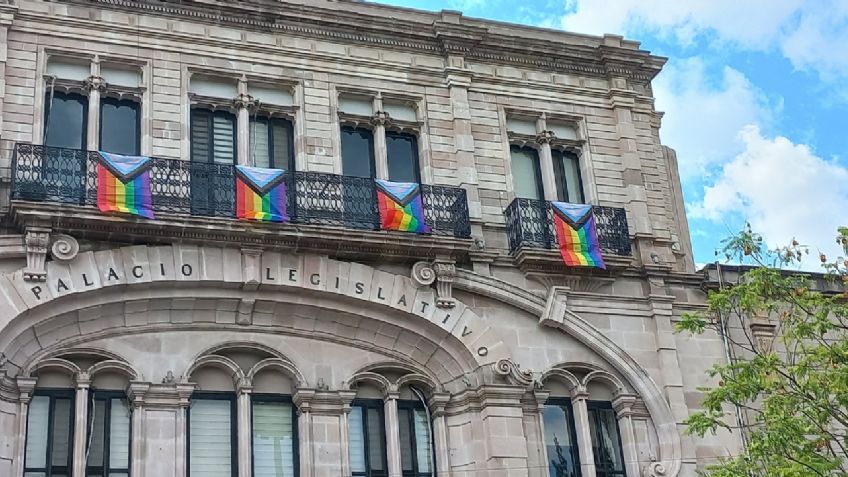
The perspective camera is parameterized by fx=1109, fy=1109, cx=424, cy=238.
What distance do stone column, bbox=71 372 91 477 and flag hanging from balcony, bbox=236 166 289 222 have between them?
3673mm

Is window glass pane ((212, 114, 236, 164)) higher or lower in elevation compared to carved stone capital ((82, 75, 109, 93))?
lower

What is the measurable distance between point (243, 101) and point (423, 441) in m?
7.09

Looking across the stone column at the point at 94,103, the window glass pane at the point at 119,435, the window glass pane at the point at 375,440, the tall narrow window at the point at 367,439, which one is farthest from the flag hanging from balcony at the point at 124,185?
the window glass pane at the point at 375,440

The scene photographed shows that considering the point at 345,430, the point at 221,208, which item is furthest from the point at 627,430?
the point at 221,208

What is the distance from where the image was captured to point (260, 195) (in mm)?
19000

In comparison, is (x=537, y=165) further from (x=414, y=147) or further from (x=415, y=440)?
(x=415, y=440)

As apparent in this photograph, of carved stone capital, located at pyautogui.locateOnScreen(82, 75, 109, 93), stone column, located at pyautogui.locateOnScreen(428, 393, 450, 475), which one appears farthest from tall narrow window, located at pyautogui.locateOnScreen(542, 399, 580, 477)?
carved stone capital, located at pyautogui.locateOnScreen(82, 75, 109, 93)

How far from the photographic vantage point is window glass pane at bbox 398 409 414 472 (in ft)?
62.5

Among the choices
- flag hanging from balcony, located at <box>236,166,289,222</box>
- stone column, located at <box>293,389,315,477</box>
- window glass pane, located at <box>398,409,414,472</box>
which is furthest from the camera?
window glass pane, located at <box>398,409,414,472</box>

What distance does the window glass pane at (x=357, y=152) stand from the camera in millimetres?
21281

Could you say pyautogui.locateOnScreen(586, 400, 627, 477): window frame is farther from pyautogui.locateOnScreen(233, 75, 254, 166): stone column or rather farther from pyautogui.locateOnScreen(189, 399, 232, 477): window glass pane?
pyautogui.locateOnScreen(233, 75, 254, 166): stone column

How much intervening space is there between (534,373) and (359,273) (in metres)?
3.58

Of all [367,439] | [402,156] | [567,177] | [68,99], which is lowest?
[367,439]

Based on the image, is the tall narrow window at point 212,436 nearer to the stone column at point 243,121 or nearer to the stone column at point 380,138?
the stone column at point 243,121
